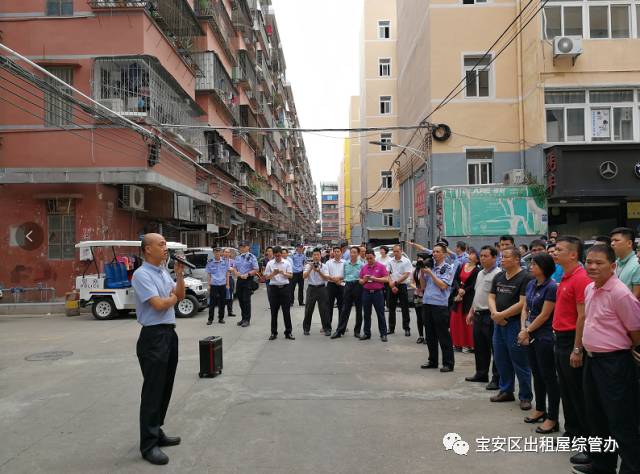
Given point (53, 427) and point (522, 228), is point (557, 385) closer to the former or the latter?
point (53, 427)

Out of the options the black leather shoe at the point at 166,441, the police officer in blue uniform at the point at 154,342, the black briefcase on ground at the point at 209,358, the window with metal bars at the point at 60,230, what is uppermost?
the window with metal bars at the point at 60,230

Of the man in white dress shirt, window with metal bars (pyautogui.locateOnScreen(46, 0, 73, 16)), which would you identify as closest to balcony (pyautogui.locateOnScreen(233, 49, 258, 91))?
window with metal bars (pyautogui.locateOnScreen(46, 0, 73, 16))

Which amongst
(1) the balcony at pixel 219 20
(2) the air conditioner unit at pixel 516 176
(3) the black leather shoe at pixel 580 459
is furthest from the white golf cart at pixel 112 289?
(1) the balcony at pixel 219 20

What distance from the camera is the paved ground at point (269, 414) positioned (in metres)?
4.64

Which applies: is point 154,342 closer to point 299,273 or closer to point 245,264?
point 245,264

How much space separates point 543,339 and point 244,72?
31267 millimetres

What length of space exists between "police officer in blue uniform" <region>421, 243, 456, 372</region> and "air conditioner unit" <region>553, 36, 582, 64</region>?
14.5 m

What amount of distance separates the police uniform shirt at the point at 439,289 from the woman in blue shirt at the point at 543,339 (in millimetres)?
2508

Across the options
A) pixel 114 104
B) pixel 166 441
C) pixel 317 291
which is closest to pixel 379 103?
pixel 114 104

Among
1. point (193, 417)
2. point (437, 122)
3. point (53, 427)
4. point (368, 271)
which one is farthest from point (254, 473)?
point (437, 122)

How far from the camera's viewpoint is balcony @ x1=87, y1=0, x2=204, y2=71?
16.9 metres

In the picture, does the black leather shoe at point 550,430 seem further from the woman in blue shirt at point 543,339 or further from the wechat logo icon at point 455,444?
the wechat logo icon at point 455,444

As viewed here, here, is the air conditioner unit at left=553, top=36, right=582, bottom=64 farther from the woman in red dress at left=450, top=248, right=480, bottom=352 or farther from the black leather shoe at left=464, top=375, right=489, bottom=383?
the black leather shoe at left=464, top=375, right=489, bottom=383

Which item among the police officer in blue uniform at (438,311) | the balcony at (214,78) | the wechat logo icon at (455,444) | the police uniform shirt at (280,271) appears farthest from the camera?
the balcony at (214,78)
